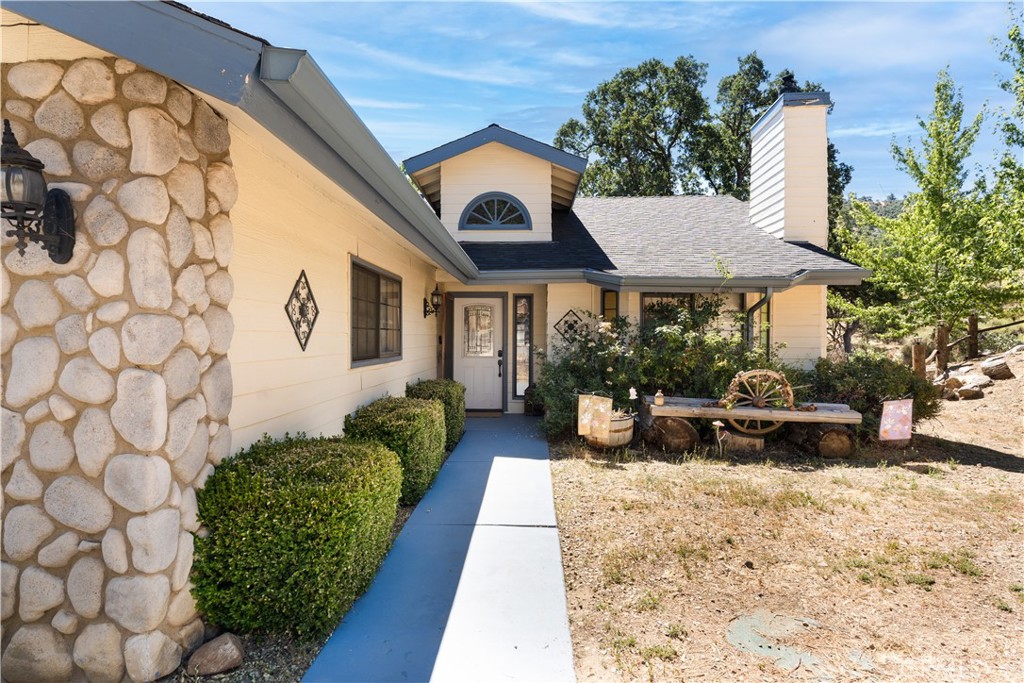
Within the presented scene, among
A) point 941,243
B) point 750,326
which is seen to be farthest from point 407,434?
point 941,243

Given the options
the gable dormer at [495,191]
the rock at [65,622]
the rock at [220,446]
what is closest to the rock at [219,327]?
the rock at [220,446]

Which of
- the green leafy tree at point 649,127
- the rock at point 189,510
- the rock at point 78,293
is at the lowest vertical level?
the rock at point 189,510

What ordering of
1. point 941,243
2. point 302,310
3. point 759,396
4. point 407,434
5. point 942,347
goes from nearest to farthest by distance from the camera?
point 302,310 < point 407,434 < point 759,396 < point 941,243 < point 942,347

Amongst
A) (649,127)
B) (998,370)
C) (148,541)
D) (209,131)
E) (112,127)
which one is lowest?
(148,541)

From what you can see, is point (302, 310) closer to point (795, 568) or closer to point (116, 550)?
point (116, 550)

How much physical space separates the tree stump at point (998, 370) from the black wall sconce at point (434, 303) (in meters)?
11.3

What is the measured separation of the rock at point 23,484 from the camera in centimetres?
218

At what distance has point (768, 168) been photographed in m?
9.52

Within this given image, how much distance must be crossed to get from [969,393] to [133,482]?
13.1m

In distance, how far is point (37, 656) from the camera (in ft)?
7.16

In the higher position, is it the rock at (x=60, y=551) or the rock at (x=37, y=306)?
the rock at (x=37, y=306)

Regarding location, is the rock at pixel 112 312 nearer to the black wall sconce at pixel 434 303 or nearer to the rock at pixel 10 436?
the rock at pixel 10 436

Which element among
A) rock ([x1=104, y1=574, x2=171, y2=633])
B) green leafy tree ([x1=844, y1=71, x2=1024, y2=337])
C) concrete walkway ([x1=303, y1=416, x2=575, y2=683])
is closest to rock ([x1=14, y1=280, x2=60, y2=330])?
rock ([x1=104, y1=574, x2=171, y2=633])

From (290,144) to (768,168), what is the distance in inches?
379
